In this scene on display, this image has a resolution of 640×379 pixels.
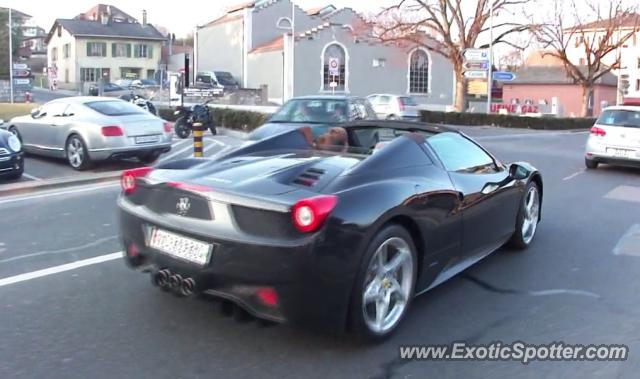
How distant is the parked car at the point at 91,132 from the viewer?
12414mm

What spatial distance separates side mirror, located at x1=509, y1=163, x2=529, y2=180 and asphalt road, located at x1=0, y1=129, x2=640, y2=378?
0.76 metres

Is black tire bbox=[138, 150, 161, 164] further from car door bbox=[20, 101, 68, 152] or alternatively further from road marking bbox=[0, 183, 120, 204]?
road marking bbox=[0, 183, 120, 204]

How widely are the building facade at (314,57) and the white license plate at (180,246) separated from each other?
40.2m

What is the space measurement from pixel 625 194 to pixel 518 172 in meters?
5.28

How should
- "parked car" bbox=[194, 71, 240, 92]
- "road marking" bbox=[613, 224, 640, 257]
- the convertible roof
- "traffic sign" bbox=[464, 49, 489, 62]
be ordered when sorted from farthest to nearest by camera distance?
"parked car" bbox=[194, 71, 240, 92]
"traffic sign" bbox=[464, 49, 489, 62]
"road marking" bbox=[613, 224, 640, 257]
the convertible roof

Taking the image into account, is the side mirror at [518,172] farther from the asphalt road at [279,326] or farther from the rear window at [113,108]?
the rear window at [113,108]

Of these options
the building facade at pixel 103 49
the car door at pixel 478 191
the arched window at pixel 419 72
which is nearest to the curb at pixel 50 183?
the car door at pixel 478 191

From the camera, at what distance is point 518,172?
6406 mm

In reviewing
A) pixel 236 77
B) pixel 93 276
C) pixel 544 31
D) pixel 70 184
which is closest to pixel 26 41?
pixel 236 77

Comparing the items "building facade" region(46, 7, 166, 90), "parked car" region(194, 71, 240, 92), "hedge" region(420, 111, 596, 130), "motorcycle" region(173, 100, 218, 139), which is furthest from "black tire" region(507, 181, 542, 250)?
"building facade" region(46, 7, 166, 90)

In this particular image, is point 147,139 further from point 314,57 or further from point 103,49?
point 103,49

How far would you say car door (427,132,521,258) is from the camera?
17.0ft

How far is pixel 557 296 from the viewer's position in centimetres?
526

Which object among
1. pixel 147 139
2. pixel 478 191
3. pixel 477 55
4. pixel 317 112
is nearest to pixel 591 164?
pixel 317 112
